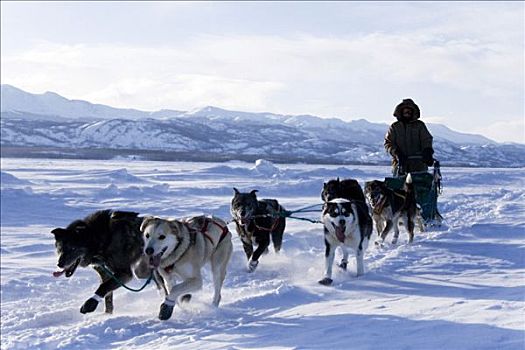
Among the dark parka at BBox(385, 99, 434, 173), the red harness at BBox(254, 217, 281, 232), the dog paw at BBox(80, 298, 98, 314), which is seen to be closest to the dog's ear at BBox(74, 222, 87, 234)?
the dog paw at BBox(80, 298, 98, 314)

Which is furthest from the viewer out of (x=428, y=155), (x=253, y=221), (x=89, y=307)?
(x=428, y=155)

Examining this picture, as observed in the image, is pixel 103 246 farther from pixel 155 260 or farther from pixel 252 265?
pixel 252 265

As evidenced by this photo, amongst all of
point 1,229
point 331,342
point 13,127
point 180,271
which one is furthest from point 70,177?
point 13,127

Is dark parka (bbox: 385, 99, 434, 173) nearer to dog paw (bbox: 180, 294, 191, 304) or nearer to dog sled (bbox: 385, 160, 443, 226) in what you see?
dog sled (bbox: 385, 160, 443, 226)

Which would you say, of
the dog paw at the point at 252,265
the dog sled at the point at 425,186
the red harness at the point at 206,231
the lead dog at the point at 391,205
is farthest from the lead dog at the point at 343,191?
the red harness at the point at 206,231

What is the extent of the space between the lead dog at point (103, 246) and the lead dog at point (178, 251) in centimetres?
47

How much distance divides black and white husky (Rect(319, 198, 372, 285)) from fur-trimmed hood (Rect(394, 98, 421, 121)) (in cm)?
227

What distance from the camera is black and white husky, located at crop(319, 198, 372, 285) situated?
5449 mm

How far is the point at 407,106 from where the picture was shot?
7531mm

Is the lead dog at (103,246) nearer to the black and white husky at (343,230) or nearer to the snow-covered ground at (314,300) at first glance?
the snow-covered ground at (314,300)

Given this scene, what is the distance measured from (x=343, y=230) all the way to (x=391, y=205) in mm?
1889

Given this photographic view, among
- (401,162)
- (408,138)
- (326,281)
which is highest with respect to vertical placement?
(408,138)

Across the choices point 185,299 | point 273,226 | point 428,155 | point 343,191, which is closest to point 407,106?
point 428,155

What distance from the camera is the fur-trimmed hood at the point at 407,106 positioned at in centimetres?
752
